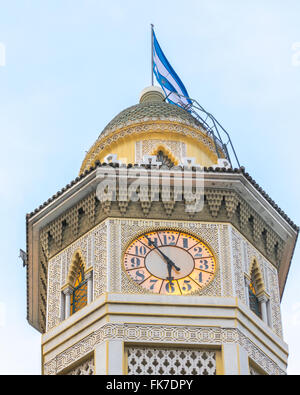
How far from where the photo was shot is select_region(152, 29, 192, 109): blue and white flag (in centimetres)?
3022

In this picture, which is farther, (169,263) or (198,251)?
(198,251)

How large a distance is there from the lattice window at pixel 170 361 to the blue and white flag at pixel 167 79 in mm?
8440

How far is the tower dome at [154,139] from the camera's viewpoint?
2732cm

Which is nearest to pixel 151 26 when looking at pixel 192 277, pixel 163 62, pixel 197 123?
pixel 163 62

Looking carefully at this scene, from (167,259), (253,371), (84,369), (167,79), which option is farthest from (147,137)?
(253,371)

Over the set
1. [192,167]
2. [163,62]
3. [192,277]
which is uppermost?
[163,62]

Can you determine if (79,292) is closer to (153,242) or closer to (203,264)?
(153,242)

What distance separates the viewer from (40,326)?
1075 inches

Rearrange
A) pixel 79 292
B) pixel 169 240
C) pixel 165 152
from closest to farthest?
pixel 79 292 → pixel 169 240 → pixel 165 152

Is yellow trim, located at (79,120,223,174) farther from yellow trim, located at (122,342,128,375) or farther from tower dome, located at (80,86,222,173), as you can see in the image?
yellow trim, located at (122,342,128,375)

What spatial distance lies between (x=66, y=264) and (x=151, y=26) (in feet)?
28.5

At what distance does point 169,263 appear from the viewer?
2414cm

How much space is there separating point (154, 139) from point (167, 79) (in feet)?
10.9

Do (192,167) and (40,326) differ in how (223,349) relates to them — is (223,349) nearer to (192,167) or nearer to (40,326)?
(192,167)
